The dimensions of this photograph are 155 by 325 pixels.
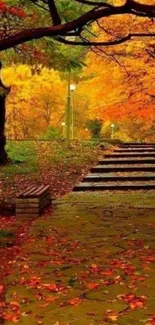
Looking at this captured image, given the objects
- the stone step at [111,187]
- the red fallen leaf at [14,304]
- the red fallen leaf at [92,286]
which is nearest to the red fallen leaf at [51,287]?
the red fallen leaf at [92,286]

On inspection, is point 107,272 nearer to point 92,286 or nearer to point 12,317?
point 92,286

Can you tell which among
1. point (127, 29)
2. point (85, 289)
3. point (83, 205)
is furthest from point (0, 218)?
point (127, 29)

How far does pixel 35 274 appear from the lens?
7.02 metres

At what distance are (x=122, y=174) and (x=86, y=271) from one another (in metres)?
12.4

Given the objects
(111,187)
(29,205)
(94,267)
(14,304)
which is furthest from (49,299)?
(111,187)

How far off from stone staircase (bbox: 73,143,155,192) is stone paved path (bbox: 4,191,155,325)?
440cm

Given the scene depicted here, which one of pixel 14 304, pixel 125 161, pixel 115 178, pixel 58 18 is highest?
pixel 58 18

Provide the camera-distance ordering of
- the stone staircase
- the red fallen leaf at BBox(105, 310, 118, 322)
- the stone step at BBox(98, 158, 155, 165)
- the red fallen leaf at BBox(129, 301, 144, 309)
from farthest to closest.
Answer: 1. the stone step at BBox(98, 158, 155, 165)
2. the stone staircase
3. the red fallen leaf at BBox(129, 301, 144, 309)
4. the red fallen leaf at BBox(105, 310, 118, 322)

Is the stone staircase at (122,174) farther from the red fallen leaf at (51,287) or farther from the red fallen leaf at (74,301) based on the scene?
the red fallen leaf at (74,301)

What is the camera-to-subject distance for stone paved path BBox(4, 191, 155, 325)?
5.55 m

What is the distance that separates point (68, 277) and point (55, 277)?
0.16m

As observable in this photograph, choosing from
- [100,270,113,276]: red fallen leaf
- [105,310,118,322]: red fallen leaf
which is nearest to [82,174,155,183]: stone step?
[100,270,113,276]: red fallen leaf

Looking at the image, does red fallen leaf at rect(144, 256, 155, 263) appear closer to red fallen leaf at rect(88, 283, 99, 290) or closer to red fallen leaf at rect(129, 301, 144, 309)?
red fallen leaf at rect(88, 283, 99, 290)

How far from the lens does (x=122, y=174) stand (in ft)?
63.8
